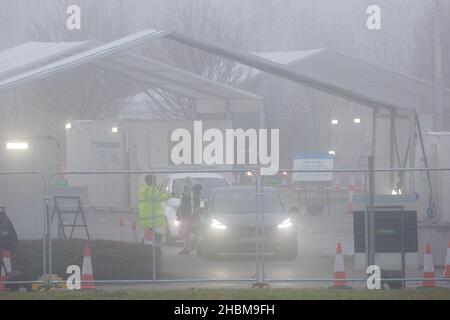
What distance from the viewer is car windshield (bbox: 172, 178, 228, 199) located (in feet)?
79.1

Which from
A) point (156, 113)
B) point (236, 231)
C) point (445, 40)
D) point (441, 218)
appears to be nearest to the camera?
point (236, 231)

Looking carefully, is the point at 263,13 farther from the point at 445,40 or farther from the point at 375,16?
the point at 375,16

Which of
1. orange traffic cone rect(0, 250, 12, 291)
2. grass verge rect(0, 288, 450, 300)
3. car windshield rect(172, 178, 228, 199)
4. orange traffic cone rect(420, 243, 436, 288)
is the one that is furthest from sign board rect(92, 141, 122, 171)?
grass verge rect(0, 288, 450, 300)

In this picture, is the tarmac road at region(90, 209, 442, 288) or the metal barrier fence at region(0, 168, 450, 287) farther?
the tarmac road at region(90, 209, 442, 288)

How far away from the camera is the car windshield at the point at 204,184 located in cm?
2411

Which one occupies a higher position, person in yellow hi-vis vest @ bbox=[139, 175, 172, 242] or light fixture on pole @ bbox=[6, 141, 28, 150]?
light fixture on pole @ bbox=[6, 141, 28, 150]

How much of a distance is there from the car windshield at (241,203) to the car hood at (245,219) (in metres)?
0.37

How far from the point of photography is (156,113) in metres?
52.1

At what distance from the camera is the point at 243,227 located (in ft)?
61.0

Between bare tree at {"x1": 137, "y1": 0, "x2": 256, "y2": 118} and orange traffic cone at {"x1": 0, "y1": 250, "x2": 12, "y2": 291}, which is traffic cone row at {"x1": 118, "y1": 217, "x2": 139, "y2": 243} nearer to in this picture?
orange traffic cone at {"x1": 0, "y1": 250, "x2": 12, "y2": 291}

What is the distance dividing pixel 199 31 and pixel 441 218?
1290 inches

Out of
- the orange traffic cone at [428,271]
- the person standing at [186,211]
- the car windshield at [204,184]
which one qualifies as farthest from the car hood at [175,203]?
the orange traffic cone at [428,271]

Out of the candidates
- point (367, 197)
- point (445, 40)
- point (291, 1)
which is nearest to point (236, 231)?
point (367, 197)
